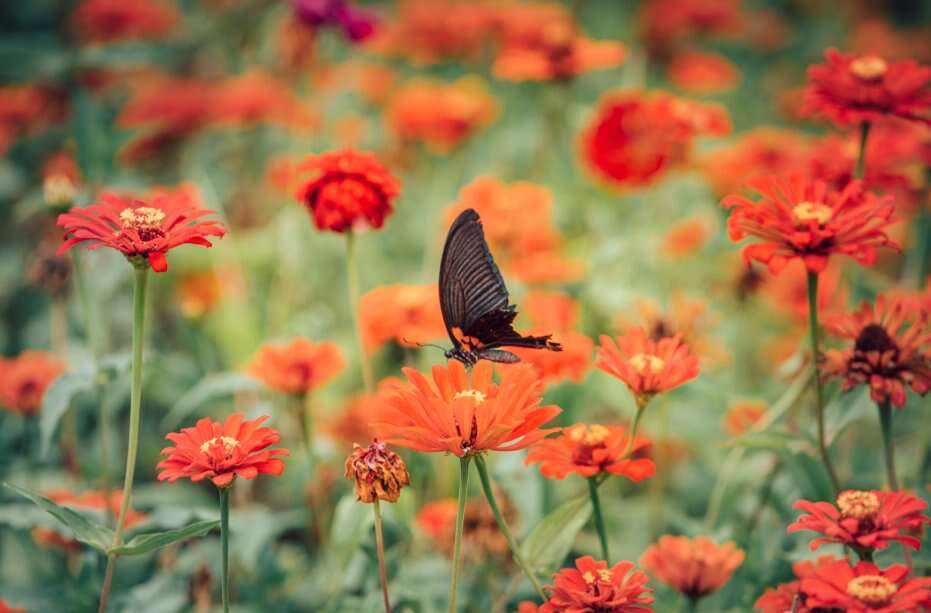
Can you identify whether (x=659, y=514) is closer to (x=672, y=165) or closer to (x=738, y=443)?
(x=738, y=443)

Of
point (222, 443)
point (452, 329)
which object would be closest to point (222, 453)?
point (222, 443)

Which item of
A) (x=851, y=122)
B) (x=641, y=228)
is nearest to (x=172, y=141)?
(x=641, y=228)

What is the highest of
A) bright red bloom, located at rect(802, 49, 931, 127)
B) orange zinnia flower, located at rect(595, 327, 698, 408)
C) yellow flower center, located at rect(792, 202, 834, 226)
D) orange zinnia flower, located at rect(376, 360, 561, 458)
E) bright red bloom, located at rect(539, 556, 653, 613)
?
bright red bloom, located at rect(802, 49, 931, 127)

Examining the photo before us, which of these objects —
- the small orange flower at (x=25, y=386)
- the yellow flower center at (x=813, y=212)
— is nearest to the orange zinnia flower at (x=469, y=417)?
the yellow flower center at (x=813, y=212)

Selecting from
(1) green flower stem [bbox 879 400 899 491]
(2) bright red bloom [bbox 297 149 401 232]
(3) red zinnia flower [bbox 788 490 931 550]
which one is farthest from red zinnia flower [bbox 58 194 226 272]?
(1) green flower stem [bbox 879 400 899 491]

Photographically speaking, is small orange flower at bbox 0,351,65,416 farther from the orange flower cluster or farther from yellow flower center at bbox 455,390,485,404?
the orange flower cluster

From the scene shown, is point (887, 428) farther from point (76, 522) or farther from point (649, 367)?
point (76, 522)
